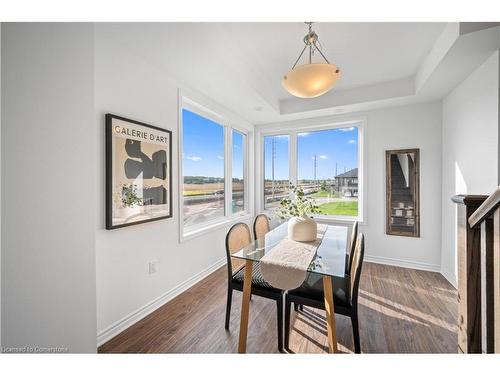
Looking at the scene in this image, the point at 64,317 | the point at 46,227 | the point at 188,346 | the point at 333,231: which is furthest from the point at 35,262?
the point at 333,231

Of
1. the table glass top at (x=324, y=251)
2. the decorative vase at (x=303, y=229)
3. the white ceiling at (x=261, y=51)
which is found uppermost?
the white ceiling at (x=261, y=51)

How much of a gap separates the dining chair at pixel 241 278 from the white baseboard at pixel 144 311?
2.64 feet

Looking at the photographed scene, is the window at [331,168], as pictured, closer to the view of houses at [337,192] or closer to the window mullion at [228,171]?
the view of houses at [337,192]

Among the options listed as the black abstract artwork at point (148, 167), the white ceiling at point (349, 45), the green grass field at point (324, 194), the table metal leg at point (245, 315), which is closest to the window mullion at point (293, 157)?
the green grass field at point (324, 194)

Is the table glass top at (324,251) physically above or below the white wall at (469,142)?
below

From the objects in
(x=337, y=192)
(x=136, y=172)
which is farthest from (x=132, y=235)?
(x=337, y=192)

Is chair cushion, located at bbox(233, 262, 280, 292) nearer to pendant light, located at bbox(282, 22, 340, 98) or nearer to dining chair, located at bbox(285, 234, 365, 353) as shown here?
dining chair, located at bbox(285, 234, 365, 353)

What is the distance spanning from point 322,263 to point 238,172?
267cm

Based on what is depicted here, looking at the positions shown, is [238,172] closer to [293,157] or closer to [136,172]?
[293,157]

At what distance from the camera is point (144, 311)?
198 cm

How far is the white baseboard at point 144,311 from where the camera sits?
167 centimetres
